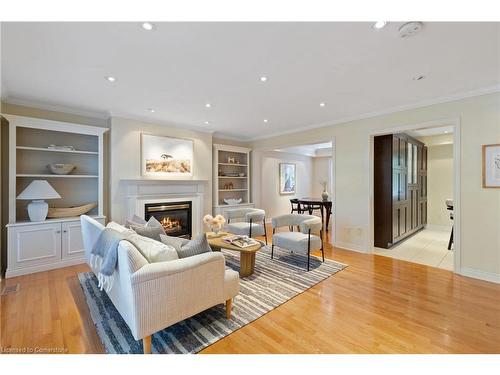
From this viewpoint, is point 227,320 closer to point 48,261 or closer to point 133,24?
point 133,24

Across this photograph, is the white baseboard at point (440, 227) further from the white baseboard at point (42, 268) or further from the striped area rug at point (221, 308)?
the white baseboard at point (42, 268)

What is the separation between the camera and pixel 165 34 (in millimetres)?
1849

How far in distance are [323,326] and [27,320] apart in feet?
9.03

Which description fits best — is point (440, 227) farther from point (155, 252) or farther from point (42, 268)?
point (42, 268)

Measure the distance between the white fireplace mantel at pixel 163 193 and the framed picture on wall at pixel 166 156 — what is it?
0.60ft

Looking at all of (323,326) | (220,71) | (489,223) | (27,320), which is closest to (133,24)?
(220,71)

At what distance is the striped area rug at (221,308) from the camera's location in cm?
181

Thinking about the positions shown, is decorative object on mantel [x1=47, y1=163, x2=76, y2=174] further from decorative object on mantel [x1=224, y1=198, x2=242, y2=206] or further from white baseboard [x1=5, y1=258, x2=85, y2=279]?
decorative object on mantel [x1=224, y1=198, x2=242, y2=206]

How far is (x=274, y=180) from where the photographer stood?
758 centimetres

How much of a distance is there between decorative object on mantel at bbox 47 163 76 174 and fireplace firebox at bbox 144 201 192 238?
1.36 meters

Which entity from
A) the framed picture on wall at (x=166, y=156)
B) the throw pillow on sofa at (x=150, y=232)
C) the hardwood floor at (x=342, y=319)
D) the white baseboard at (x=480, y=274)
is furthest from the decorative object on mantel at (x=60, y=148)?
the white baseboard at (x=480, y=274)

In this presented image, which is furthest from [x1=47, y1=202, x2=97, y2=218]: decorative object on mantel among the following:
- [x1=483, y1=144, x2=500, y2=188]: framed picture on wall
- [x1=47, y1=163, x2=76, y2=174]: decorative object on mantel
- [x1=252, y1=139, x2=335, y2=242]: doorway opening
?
[x1=483, y1=144, x2=500, y2=188]: framed picture on wall

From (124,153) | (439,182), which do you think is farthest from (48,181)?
(439,182)

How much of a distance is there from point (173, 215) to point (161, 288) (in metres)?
3.48
